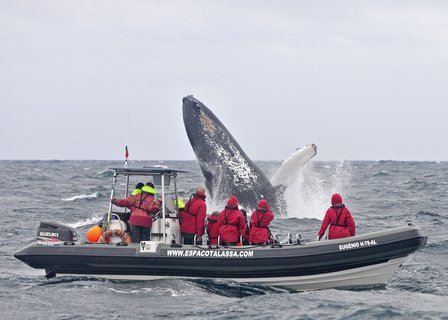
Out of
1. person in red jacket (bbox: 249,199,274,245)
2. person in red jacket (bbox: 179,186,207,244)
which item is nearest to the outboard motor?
person in red jacket (bbox: 179,186,207,244)

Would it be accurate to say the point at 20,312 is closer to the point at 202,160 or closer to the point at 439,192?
the point at 202,160

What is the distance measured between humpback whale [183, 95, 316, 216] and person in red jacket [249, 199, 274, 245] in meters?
5.16

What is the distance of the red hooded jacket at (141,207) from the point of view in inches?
449

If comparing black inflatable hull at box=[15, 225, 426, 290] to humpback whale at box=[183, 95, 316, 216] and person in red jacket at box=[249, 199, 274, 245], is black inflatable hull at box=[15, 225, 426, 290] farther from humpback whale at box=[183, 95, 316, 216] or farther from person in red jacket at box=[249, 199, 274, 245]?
humpback whale at box=[183, 95, 316, 216]

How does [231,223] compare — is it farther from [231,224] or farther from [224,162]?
[224,162]

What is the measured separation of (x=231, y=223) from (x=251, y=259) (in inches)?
31.3

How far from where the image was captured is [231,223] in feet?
36.7

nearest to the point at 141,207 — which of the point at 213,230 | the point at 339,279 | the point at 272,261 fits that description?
the point at 213,230

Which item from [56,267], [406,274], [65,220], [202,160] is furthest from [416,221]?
[56,267]

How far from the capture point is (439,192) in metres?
32.2

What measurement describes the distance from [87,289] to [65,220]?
10.1 m

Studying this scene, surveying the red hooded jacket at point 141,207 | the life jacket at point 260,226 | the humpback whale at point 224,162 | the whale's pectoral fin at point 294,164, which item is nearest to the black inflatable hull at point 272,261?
the life jacket at point 260,226

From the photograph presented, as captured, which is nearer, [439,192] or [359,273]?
[359,273]

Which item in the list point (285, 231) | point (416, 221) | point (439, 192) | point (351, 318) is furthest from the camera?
point (439, 192)
